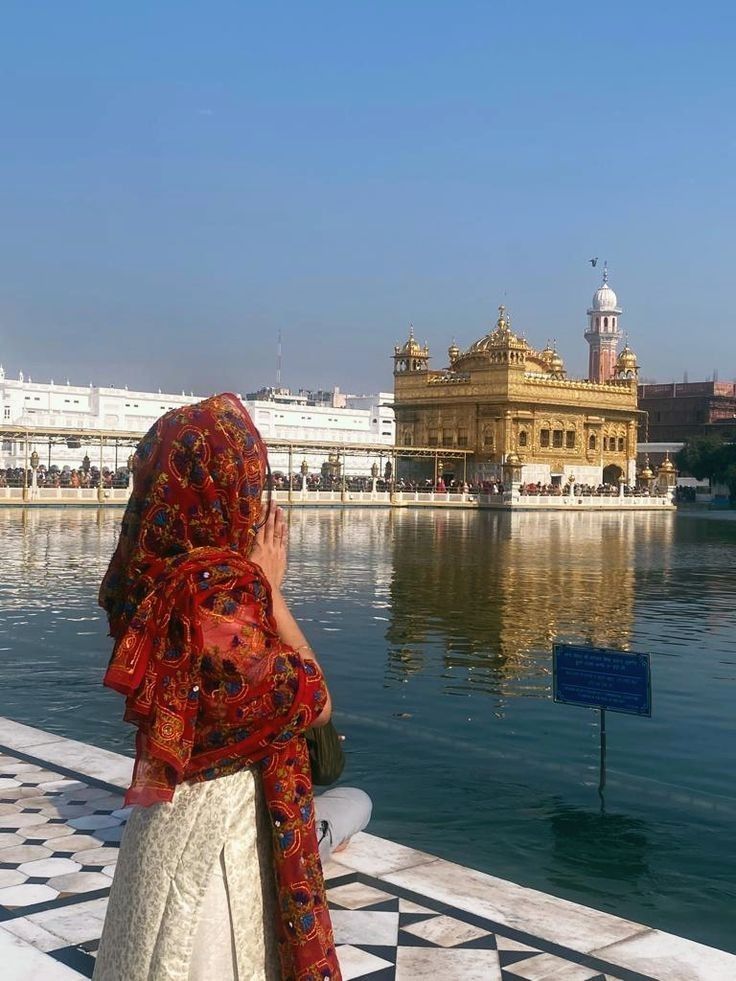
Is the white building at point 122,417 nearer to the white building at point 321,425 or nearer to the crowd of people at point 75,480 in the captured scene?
the white building at point 321,425

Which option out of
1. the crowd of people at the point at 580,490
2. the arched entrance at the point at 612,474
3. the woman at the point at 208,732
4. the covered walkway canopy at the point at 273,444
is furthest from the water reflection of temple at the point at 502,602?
the arched entrance at the point at 612,474

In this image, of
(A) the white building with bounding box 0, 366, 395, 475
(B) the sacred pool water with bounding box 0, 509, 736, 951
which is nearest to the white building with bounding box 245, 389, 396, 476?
(A) the white building with bounding box 0, 366, 395, 475

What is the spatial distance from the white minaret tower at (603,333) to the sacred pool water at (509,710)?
9368 cm

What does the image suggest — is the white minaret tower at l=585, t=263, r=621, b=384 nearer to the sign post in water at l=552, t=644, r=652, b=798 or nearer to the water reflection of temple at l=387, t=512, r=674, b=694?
the water reflection of temple at l=387, t=512, r=674, b=694

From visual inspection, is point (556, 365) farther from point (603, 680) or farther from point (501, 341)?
point (603, 680)

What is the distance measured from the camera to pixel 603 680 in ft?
22.4

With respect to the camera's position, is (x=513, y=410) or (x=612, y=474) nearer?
(x=513, y=410)

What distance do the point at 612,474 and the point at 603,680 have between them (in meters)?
66.1

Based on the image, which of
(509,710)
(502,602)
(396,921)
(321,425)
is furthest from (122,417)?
(396,921)

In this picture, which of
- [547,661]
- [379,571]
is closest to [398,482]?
[379,571]

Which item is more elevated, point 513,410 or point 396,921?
point 513,410

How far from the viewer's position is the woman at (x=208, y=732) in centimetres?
246

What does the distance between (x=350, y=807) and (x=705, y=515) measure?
58295mm

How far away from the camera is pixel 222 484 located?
251cm
